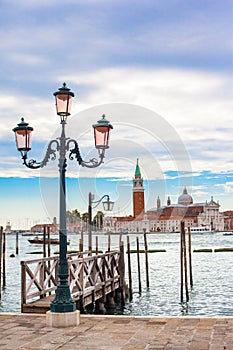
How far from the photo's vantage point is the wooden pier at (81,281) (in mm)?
11031

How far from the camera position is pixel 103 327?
7.95 metres

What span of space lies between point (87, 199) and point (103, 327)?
50.3ft

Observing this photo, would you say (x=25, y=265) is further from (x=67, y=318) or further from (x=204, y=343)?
(x=204, y=343)

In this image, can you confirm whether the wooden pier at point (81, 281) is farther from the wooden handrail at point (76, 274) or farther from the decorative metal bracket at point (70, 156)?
the decorative metal bracket at point (70, 156)

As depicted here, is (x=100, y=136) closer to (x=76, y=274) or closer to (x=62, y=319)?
(x=62, y=319)

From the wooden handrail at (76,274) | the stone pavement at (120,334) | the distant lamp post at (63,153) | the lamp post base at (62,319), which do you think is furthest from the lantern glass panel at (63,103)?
the wooden handrail at (76,274)

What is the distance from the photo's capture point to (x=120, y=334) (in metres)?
7.44

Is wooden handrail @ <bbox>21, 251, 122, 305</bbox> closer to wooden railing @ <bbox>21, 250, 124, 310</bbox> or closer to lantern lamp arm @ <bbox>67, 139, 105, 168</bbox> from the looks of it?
wooden railing @ <bbox>21, 250, 124, 310</bbox>

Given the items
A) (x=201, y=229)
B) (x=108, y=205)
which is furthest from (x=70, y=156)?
(x=201, y=229)

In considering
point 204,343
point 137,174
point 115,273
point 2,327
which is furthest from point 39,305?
point 137,174

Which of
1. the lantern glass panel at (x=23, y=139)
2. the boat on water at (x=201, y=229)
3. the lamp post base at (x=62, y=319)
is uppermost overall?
the lantern glass panel at (x=23, y=139)

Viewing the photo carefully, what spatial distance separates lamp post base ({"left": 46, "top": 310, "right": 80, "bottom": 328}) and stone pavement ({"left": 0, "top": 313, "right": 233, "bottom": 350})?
0.11 meters

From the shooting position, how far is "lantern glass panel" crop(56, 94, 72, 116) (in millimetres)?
8250

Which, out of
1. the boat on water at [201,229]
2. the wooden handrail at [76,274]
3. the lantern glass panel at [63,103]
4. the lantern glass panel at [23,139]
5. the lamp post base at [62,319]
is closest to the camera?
the lamp post base at [62,319]
